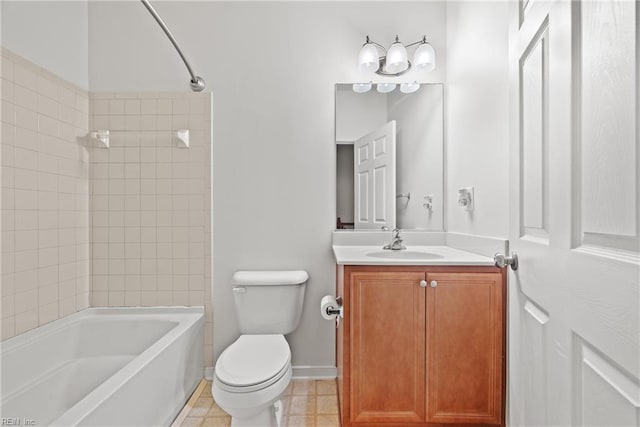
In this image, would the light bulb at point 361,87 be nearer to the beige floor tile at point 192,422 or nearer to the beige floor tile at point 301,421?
the beige floor tile at point 301,421

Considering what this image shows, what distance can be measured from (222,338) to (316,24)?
2.08 meters

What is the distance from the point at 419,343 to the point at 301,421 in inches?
29.6

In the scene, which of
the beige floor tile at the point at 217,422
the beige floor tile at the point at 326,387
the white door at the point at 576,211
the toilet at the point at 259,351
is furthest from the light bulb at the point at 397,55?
the beige floor tile at the point at 217,422

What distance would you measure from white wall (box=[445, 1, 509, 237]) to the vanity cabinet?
13.6 inches

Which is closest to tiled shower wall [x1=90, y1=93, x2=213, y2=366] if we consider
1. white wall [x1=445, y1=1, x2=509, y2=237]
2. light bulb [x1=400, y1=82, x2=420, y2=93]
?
light bulb [x1=400, y1=82, x2=420, y2=93]

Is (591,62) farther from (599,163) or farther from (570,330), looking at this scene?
(570,330)

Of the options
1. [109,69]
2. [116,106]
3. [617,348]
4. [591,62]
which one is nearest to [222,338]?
[116,106]

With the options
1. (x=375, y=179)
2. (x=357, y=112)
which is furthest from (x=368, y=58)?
(x=375, y=179)

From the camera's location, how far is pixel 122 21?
2076 mm

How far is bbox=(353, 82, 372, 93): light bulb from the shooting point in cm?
208

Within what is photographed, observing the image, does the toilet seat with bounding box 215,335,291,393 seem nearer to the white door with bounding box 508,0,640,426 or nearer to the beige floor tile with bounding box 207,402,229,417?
the beige floor tile with bounding box 207,402,229,417

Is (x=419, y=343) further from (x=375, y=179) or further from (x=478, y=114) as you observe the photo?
(x=478, y=114)

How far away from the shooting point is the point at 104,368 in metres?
1.89

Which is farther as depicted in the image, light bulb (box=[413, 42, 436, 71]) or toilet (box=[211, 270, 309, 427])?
light bulb (box=[413, 42, 436, 71])
